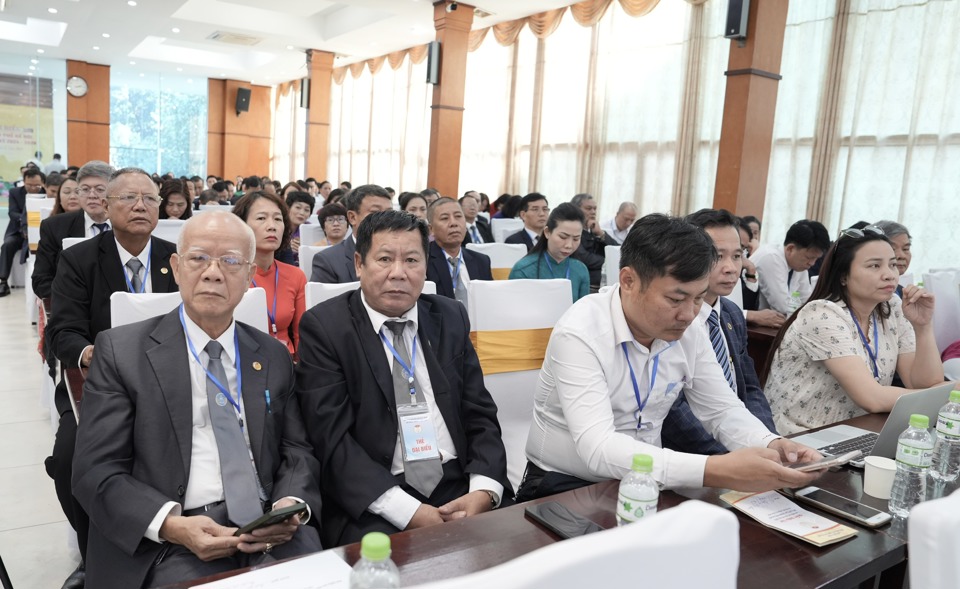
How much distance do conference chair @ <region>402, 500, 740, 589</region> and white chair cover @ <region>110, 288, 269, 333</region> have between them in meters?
1.60

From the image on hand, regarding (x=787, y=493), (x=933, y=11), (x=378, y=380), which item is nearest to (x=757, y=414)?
(x=787, y=493)

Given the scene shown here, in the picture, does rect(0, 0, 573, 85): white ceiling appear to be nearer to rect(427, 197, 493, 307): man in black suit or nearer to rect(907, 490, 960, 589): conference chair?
rect(427, 197, 493, 307): man in black suit

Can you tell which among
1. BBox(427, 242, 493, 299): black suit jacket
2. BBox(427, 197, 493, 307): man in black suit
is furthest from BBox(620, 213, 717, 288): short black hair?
BBox(427, 197, 493, 307): man in black suit

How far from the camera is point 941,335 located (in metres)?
3.99

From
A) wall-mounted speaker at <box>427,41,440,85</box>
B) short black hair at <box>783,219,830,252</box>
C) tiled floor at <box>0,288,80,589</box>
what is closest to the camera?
tiled floor at <box>0,288,80,589</box>

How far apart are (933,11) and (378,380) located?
729 centimetres

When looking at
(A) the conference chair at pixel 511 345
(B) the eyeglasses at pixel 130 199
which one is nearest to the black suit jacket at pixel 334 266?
(B) the eyeglasses at pixel 130 199

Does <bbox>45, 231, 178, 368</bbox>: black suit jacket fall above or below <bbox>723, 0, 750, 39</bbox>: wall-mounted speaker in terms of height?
below

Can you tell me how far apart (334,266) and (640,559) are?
315 cm

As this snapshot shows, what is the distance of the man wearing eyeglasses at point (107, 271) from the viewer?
8.46 ft

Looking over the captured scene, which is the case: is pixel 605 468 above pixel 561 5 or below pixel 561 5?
below

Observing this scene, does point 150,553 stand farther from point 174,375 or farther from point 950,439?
point 950,439

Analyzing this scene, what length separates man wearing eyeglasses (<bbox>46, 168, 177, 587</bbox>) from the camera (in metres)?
2.58

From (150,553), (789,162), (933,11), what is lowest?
(150,553)
